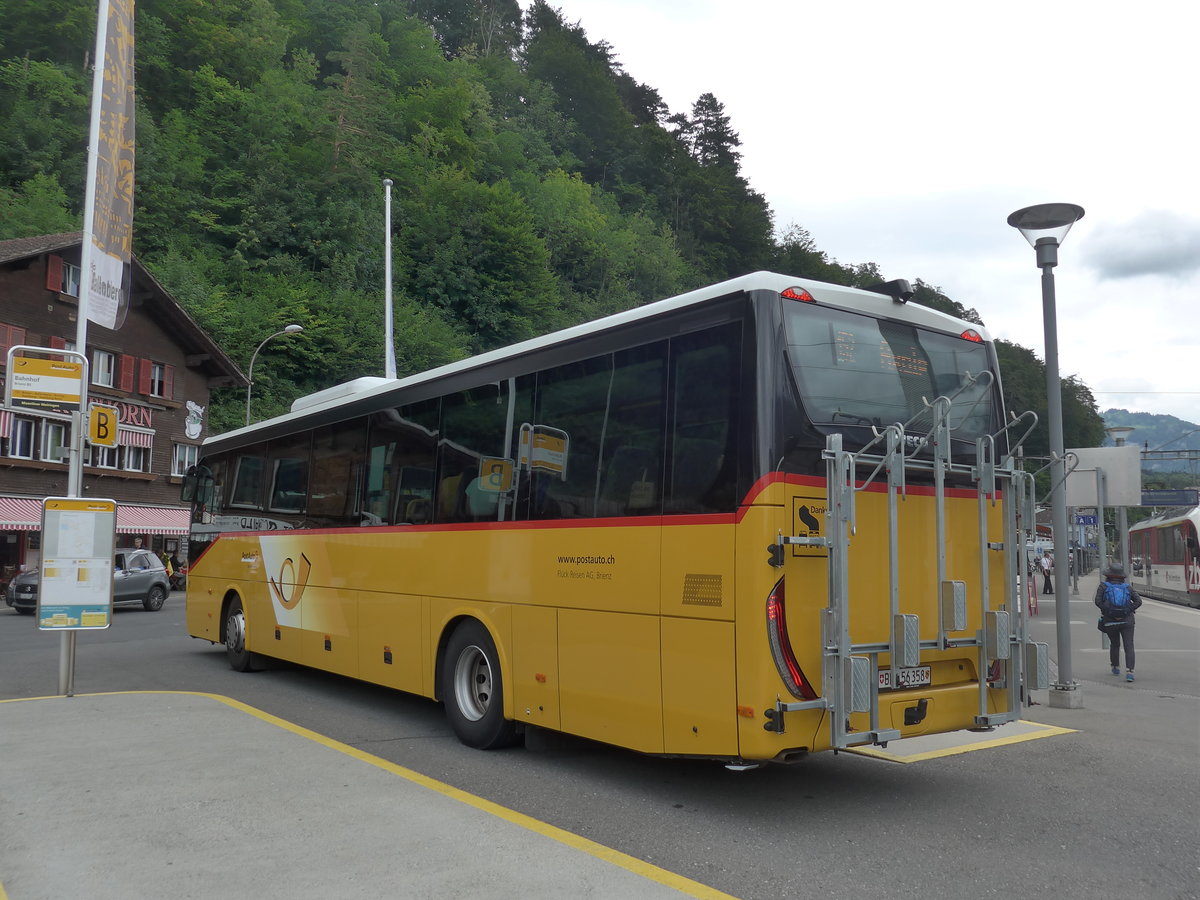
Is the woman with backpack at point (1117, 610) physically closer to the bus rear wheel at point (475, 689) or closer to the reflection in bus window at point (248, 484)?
the bus rear wheel at point (475, 689)

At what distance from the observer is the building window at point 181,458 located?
4166cm

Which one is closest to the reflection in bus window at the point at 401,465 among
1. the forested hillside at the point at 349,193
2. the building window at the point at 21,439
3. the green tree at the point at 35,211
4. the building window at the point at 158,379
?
the building window at the point at 21,439

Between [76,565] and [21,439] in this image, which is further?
[21,439]

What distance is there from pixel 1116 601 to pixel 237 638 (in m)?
11.5

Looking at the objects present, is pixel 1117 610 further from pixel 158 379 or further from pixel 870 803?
pixel 158 379

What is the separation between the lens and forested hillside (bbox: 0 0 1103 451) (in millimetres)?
47375

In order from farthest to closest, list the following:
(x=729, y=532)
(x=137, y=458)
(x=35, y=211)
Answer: (x=35, y=211)
(x=137, y=458)
(x=729, y=532)

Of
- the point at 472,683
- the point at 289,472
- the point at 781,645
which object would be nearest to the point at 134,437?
the point at 289,472

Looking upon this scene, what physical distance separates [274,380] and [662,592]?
44.3 meters

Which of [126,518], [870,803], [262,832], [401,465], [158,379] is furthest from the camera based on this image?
[158,379]

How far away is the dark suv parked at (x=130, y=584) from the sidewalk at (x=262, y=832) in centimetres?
2099

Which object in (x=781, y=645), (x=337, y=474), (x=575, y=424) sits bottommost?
(x=781, y=645)

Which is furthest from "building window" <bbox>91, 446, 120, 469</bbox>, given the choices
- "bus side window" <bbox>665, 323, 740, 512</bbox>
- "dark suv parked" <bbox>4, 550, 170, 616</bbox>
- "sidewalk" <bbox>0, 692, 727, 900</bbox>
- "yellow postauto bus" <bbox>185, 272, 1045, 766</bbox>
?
"bus side window" <bbox>665, 323, 740, 512</bbox>

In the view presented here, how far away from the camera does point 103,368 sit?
3856cm
